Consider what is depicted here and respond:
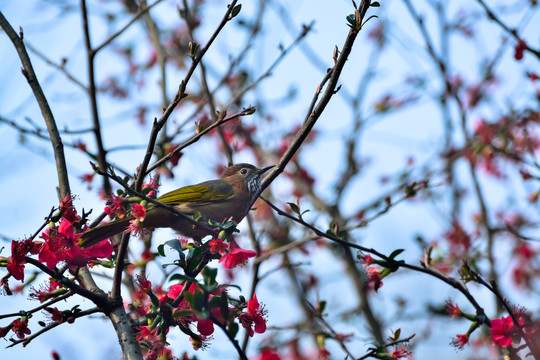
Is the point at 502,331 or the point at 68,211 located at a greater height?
the point at 68,211

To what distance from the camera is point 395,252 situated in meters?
2.79

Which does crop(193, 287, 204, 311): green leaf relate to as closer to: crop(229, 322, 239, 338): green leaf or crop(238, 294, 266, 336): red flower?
crop(229, 322, 239, 338): green leaf

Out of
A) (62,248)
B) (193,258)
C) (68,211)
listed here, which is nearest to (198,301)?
(193,258)

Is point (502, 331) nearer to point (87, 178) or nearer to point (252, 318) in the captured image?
point (252, 318)

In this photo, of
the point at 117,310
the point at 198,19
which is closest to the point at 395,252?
the point at 117,310

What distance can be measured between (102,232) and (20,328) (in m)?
0.67

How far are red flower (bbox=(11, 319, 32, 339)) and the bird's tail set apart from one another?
1.45 feet

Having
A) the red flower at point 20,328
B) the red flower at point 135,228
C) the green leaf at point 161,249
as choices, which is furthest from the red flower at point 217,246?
the red flower at point 20,328

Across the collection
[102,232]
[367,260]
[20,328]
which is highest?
[102,232]

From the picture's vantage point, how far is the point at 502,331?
8.64 feet

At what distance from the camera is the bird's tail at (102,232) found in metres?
2.71

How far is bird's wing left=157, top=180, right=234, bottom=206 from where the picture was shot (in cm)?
404

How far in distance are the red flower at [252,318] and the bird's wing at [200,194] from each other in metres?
1.71

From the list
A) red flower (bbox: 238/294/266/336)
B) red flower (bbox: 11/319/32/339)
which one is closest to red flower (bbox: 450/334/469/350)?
red flower (bbox: 238/294/266/336)
